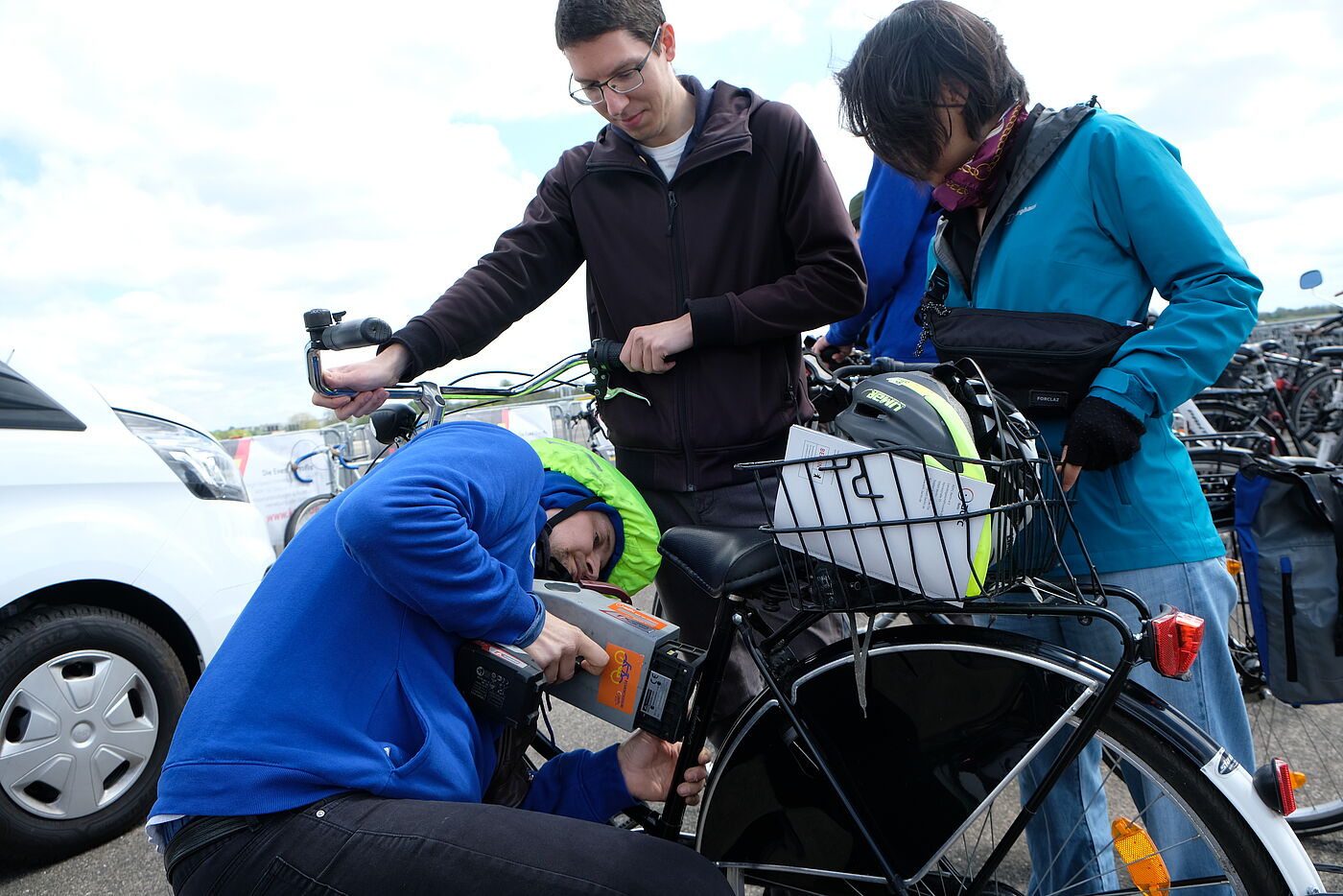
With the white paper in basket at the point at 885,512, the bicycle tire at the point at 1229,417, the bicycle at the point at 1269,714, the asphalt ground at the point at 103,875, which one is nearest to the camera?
the white paper in basket at the point at 885,512

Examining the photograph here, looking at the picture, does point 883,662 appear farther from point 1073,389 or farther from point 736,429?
point 736,429

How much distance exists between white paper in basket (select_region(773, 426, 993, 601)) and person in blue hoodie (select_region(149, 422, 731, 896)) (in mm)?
518

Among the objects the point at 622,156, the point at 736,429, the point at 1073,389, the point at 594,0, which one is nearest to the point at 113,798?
the point at 736,429

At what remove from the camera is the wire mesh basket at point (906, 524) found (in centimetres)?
120

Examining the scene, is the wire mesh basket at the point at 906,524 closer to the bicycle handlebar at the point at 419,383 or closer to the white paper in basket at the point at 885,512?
the white paper in basket at the point at 885,512

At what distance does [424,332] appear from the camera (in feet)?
6.63

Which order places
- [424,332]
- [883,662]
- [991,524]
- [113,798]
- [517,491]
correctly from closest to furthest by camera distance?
[991,524]
[883,662]
[517,491]
[424,332]
[113,798]

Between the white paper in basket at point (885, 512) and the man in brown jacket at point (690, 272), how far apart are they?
0.63 metres

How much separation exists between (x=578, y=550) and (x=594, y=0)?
121 cm

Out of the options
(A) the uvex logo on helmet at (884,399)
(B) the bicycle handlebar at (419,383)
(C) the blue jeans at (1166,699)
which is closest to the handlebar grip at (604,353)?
(B) the bicycle handlebar at (419,383)

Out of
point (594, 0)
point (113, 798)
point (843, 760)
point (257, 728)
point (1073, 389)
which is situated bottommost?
point (113, 798)

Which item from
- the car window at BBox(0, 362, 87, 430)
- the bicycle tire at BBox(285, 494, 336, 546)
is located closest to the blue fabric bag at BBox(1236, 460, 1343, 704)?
the car window at BBox(0, 362, 87, 430)

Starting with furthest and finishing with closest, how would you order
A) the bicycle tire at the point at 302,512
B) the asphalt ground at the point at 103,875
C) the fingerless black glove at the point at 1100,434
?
the bicycle tire at the point at 302,512 → the asphalt ground at the point at 103,875 → the fingerless black glove at the point at 1100,434

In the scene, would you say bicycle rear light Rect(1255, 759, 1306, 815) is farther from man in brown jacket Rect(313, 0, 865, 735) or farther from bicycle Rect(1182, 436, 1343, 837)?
bicycle Rect(1182, 436, 1343, 837)
